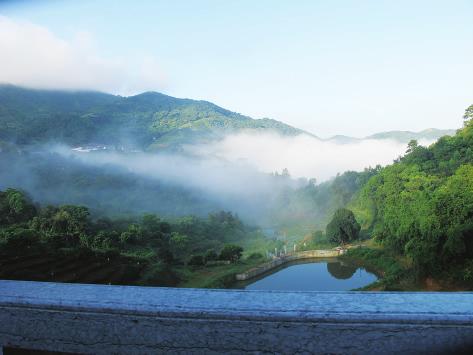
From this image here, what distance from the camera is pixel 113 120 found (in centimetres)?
6197

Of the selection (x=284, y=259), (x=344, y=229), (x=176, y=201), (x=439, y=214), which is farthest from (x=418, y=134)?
(x=439, y=214)

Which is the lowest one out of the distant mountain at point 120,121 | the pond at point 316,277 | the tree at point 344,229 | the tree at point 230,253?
the pond at point 316,277

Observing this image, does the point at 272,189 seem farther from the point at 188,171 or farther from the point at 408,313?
the point at 408,313

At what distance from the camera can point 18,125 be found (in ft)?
139

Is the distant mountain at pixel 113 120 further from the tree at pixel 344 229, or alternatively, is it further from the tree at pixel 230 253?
the tree at pixel 344 229

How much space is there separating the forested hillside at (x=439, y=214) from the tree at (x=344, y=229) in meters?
3.87

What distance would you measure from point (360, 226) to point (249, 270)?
6.59 metres

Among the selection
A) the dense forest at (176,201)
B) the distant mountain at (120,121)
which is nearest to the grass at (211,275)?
the dense forest at (176,201)

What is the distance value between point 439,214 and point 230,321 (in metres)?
5.97

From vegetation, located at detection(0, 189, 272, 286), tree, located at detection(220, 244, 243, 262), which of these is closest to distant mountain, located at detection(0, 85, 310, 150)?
vegetation, located at detection(0, 189, 272, 286)

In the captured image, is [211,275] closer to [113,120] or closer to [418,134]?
[418,134]

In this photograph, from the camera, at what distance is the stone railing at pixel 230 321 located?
1.16m

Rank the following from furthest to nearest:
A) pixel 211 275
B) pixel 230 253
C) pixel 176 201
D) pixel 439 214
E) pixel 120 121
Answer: pixel 120 121 → pixel 176 201 → pixel 230 253 → pixel 211 275 → pixel 439 214

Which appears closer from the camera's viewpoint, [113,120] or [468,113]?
[468,113]
